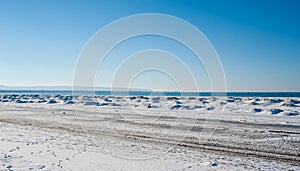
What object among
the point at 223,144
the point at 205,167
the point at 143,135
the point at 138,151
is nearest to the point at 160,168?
the point at 205,167

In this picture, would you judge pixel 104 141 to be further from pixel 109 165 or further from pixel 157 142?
pixel 109 165

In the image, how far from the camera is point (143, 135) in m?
13.4

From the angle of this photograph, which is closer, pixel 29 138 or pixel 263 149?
pixel 263 149

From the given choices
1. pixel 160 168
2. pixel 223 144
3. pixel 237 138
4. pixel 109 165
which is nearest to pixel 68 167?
pixel 109 165

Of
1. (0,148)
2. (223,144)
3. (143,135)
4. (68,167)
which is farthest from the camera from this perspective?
(143,135)

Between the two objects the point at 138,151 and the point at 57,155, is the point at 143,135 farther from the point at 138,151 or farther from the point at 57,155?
the point at 57,155

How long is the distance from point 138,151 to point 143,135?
3.40m

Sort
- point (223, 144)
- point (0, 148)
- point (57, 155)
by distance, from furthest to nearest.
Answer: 1. point (223, 144)
2. point (0, 148)
3. point (57, 155)

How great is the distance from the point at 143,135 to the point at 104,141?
86.7 inches

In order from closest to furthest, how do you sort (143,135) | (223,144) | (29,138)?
1. (223,144)
2. (29,138)
3. (143,135)

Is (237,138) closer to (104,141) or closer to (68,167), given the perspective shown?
(104,141)

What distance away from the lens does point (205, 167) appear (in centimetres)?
798

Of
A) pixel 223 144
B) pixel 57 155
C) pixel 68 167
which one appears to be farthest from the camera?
pixel 223 144

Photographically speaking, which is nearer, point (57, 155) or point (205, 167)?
point (205, 167)
